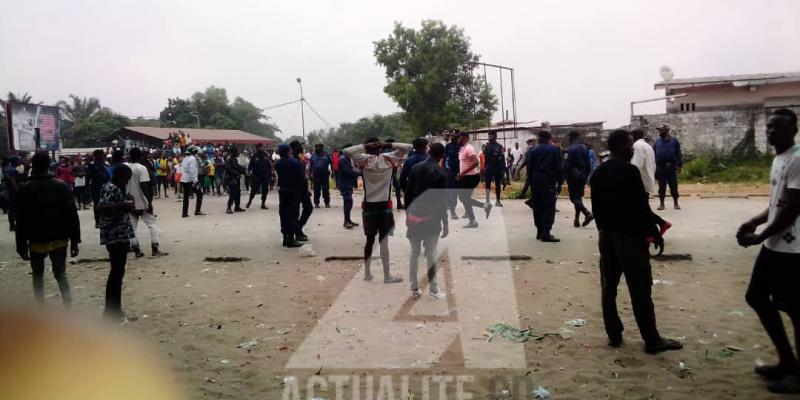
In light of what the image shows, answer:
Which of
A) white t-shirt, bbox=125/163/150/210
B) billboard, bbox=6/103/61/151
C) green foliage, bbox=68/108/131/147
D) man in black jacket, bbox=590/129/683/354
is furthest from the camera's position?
green foliage, bbox=68/108/131/147

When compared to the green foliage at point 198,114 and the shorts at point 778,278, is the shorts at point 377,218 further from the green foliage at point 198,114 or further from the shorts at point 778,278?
the green foliage at point 198,114

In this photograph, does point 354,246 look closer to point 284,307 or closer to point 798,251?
point 284,307

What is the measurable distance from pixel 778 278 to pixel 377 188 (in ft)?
14.2

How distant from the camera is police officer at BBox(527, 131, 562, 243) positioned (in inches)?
373

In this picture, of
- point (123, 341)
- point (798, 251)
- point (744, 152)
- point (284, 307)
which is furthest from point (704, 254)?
point (744, 152)

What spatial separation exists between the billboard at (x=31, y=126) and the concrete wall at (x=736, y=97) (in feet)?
87.6

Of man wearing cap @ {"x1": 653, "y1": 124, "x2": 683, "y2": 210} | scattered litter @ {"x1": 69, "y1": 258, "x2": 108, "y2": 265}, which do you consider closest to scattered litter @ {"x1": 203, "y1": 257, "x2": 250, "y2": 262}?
scattered litter @ {"x1": 69, "y1": 258, "x2": 108, "y2": 265}

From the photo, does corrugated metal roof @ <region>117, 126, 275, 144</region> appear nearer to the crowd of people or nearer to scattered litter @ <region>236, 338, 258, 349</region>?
the crowd of people

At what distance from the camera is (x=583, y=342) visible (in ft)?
16.3

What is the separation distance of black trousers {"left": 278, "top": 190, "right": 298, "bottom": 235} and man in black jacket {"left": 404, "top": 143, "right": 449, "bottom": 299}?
12.3 ft

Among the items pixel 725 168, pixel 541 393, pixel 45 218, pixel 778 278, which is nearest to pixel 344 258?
pixel 45 218

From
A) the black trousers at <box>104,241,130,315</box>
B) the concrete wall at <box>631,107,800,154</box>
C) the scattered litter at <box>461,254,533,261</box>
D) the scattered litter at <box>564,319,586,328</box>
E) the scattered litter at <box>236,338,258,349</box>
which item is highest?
the concrete wall at <box>631,107,800,154</box>

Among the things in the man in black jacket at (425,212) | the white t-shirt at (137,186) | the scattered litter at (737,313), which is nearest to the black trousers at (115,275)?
the man in black jacket at (425,212)

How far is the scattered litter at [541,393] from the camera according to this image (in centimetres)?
396
